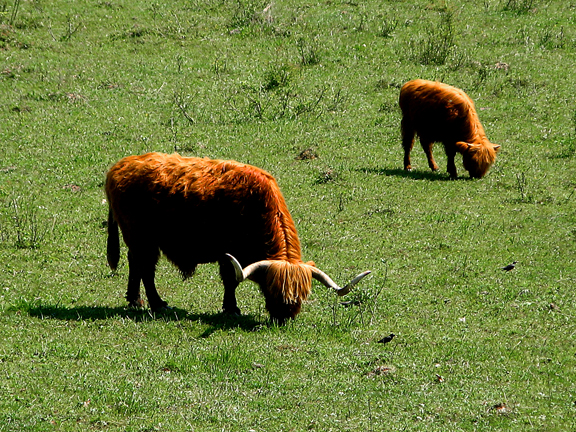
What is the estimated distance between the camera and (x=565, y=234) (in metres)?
12.7

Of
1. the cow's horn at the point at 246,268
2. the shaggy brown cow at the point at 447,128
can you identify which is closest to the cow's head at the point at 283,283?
the cow's horn at the point at 246,268

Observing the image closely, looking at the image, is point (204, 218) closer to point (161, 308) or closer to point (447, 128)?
point (161, 308)

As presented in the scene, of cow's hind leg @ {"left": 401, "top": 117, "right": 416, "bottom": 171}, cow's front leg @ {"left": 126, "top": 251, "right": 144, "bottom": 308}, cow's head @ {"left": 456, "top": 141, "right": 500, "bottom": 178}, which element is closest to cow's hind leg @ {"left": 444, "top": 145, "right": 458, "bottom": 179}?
cow's head @ {"left": 456, "top": 141, "right": 500, "bottom": 178}

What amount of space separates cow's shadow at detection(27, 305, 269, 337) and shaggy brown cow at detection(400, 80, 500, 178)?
27.4 ft

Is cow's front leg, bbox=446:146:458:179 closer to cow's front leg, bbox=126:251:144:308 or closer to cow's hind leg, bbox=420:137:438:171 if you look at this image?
cow's hind leg, bbox=420:137:438:171

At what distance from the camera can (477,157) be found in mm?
15898

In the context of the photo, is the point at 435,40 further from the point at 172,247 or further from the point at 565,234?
the point at 172,247

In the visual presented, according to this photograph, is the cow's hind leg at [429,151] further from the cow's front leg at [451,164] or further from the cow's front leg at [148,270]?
the cow's front leg at [148,270]

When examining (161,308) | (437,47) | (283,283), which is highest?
(437,47)

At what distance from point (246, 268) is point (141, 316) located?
5.31 ft

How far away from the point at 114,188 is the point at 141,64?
1330cm

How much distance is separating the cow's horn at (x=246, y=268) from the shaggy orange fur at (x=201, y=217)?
0.78ft

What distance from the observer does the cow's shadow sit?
9.14 meters

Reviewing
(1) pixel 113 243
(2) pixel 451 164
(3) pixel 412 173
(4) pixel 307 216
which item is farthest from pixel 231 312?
(2) pixel 451 164
